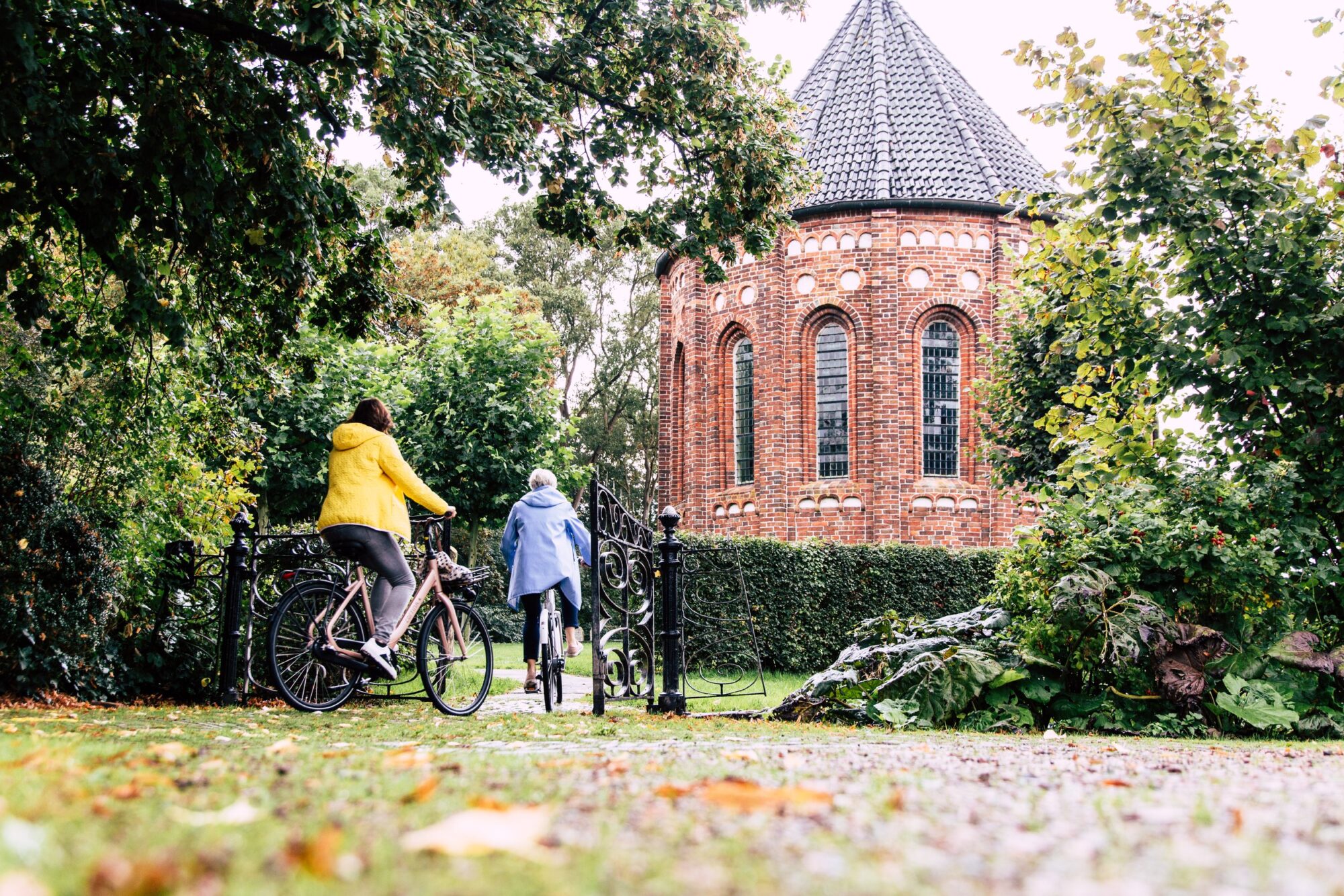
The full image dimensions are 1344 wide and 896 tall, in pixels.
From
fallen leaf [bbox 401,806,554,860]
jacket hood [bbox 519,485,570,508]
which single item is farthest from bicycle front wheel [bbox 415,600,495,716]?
fallen leaf [bbox 401,806,554,860]

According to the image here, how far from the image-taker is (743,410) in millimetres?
26312

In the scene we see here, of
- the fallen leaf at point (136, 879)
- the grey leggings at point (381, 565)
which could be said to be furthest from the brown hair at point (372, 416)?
the fallen leaf at point (136, 879)

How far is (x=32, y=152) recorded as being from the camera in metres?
6.38

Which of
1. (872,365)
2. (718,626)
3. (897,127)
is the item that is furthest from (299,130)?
(897,127)

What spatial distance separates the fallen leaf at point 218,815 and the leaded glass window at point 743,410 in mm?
23618

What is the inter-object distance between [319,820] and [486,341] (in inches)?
807

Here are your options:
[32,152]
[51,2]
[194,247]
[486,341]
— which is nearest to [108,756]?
[32,152]

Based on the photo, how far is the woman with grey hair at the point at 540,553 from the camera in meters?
8.31

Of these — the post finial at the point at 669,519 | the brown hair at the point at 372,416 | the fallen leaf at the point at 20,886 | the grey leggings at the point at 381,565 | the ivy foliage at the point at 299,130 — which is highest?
the ivy foliage at the point at 299,130

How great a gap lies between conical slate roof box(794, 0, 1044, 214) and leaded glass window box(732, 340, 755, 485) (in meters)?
3.85

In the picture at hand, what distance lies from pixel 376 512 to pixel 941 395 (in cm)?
2000

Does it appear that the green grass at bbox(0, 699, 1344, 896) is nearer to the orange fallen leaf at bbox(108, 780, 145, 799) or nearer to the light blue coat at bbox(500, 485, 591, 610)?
the orange fallen leaf at bbox(108, 780, 145, 799)

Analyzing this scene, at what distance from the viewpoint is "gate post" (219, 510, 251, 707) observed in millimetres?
7902

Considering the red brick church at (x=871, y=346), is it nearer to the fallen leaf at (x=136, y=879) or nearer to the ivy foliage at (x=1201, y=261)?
the ivy foliage at (x=1201, y=261)
